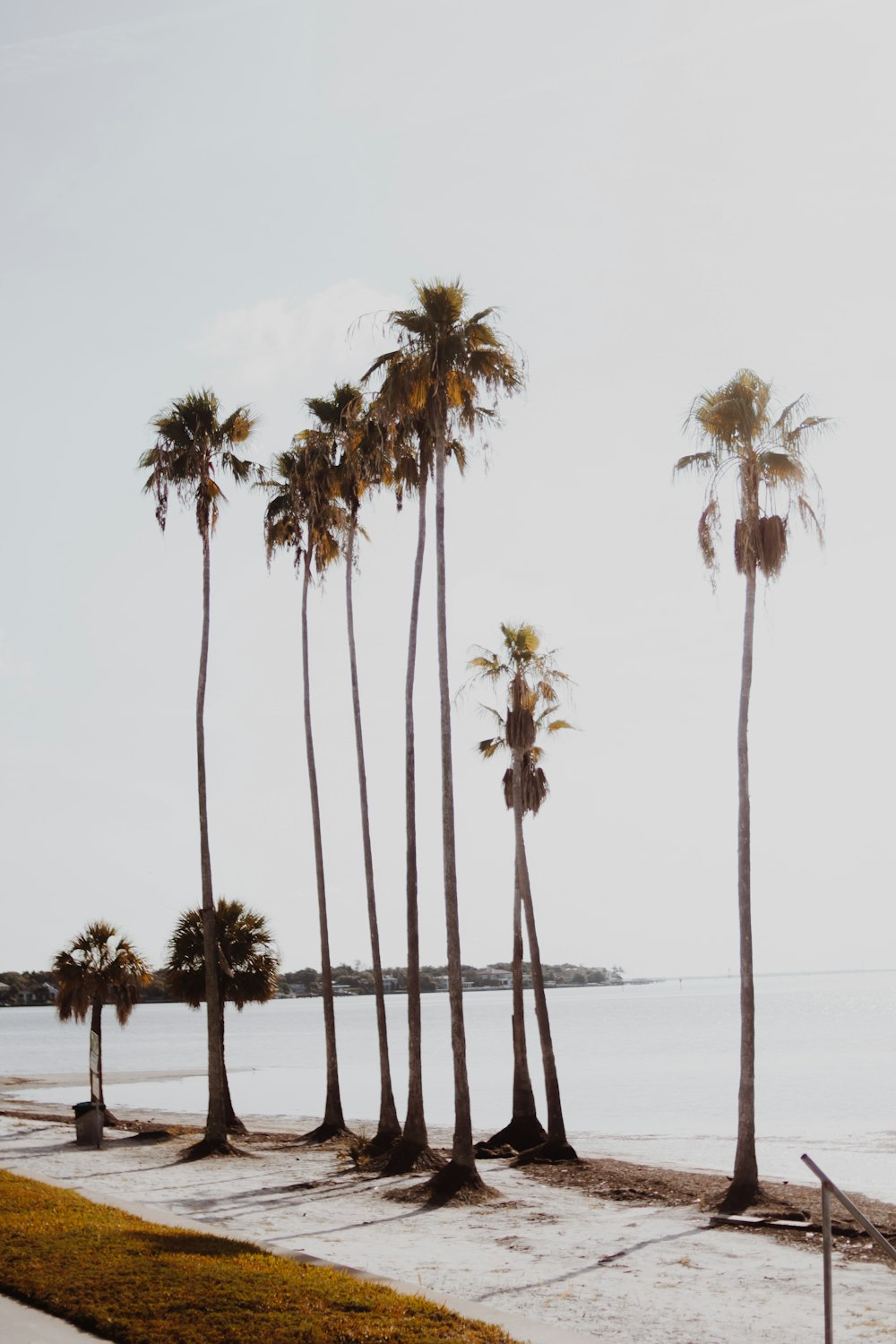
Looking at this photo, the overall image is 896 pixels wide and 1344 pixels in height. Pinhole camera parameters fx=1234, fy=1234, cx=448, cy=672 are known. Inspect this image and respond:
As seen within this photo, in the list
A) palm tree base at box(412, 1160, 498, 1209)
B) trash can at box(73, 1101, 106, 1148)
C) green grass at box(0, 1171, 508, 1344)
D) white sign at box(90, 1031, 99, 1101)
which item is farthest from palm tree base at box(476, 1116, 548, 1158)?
green grass at box(0, 1171, 508, 1344)

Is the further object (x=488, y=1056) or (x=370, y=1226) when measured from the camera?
(x=488, y=1056)

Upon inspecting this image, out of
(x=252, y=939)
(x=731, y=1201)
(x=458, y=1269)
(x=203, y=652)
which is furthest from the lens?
(x=252, y=939)

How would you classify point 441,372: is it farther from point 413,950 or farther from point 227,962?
point 227,962

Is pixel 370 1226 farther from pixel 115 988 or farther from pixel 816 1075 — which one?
pixel 816 1075

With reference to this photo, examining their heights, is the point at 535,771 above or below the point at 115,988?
above

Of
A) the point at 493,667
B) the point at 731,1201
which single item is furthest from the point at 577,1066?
the point at 731,1201

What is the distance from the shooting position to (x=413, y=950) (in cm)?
2448

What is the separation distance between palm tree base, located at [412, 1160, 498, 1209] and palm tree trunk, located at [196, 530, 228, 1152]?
7527mm

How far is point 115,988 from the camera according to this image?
34.3 metres

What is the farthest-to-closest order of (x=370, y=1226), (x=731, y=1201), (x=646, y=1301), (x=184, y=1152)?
(x=184, y=1152) < (x=731, y=1201) < (x=370, y=1226) < (x=646, y=1301)

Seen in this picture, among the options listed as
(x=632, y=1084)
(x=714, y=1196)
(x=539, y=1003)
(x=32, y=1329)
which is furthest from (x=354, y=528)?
(x=632, y=1084)

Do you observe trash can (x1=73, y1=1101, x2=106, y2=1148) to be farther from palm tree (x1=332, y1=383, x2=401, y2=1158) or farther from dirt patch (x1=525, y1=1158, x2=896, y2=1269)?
dirt patch (x1=525, y1=1158, x2=896, y2=1269)

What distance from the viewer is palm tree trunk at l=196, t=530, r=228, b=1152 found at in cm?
2598

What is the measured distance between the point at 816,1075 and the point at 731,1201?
53051mm
